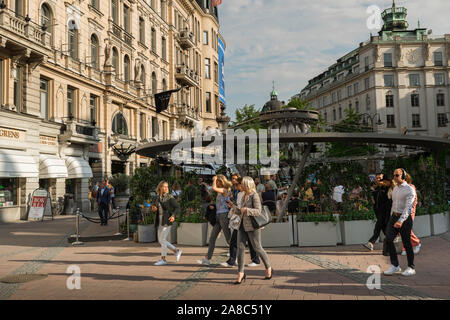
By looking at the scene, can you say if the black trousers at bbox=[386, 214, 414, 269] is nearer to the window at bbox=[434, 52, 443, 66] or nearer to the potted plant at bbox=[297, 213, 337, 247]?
the potted plant at bbox=[297, 213, 337, 247]

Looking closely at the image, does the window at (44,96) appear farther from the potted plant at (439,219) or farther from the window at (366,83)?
the window at (366,83)

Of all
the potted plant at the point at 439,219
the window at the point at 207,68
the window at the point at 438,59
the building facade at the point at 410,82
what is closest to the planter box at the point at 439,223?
the potted plant at the point at 439,219

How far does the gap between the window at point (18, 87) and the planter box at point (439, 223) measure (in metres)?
17.8

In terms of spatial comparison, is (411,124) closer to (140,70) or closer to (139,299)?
(140,70)

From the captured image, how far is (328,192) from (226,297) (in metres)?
5.29

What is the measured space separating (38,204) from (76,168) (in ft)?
16.5

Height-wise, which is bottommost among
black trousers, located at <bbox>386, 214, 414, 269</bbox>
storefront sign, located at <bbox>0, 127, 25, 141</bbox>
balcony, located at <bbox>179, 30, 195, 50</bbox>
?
black trousers, located at <bbox>386, 214, 414, 269</bbox>

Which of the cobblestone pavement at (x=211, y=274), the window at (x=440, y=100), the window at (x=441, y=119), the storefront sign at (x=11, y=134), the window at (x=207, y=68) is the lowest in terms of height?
the cobblestone pavement at (x=211, y=274)

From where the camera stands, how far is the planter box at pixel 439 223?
11.3 metres

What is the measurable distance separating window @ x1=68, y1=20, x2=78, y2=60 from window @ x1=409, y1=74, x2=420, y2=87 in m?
52.4

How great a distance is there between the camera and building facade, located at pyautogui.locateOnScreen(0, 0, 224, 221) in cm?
1875

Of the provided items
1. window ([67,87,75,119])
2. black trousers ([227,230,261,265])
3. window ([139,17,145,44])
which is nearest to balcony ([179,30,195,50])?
window ([139,17,145,44])

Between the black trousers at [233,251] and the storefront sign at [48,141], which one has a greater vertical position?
the storefront sign at [48,141]

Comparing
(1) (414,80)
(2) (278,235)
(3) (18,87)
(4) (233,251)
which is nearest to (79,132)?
(3) (18,87)
